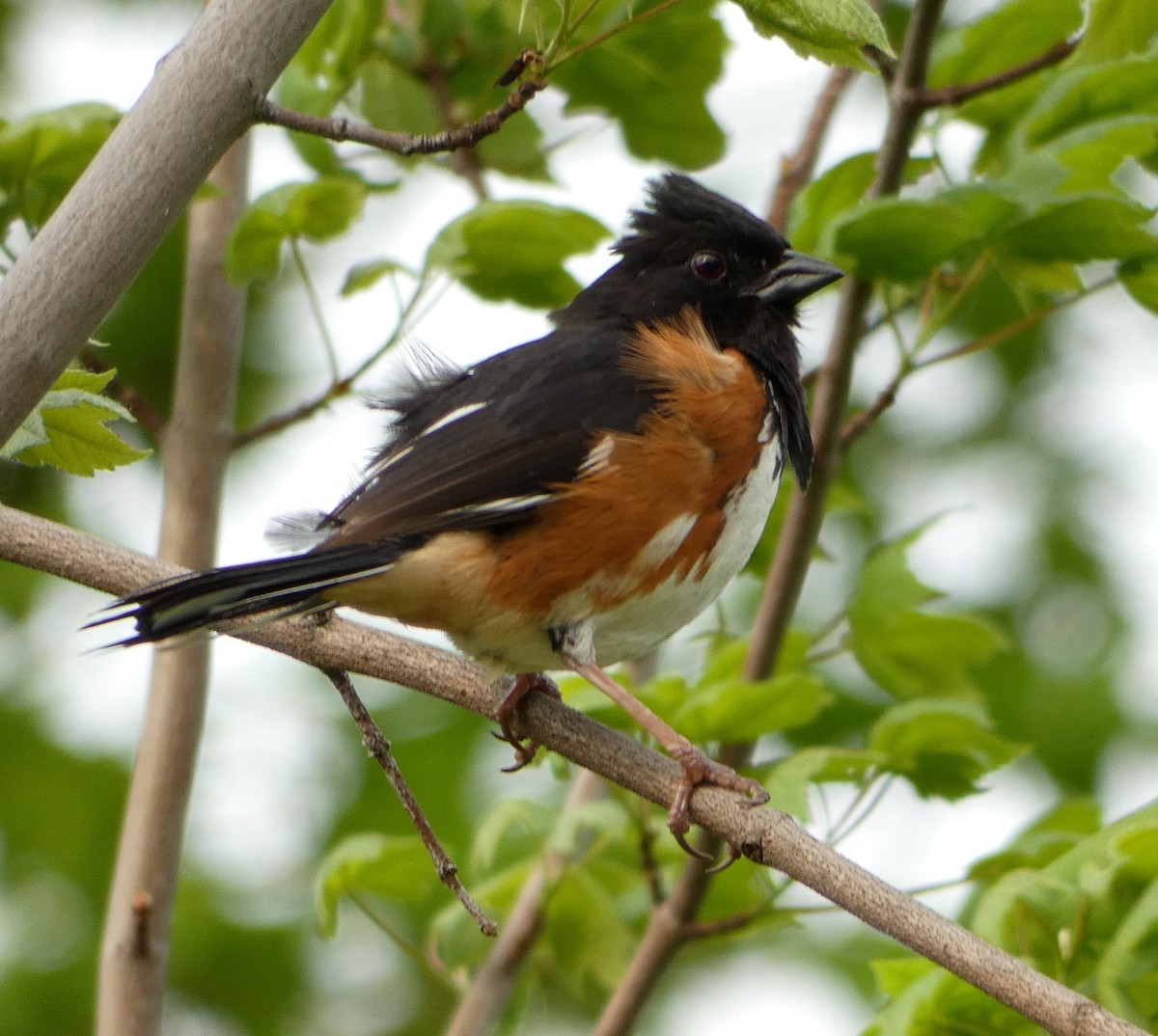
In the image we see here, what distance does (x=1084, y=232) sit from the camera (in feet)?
9.77

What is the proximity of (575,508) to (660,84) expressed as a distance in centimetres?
134

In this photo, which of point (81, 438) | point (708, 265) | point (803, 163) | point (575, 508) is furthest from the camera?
point (803, 163)

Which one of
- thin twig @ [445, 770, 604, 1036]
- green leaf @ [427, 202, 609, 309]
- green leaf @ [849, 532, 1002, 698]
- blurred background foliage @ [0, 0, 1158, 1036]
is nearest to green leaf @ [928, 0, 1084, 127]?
blurred background foliage @ [0, 0, 1158, 1036]

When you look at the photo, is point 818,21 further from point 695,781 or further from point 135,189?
point 695,781

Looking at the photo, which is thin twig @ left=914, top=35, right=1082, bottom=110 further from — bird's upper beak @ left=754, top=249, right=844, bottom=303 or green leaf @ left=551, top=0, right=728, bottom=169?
green leaf @ left=551, top=0, right=728, bottom=169

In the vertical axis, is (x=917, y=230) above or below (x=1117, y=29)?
below

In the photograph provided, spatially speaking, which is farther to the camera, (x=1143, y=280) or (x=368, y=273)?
(x=368, y=273)

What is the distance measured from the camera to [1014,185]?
2975 mm

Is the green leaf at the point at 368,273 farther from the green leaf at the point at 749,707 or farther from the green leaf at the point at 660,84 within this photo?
the green leaf at the point at 749,707

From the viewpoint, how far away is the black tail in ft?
7.70

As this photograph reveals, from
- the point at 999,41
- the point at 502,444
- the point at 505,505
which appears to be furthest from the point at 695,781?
the point at 999,41

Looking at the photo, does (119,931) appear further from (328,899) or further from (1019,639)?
(1019,639)

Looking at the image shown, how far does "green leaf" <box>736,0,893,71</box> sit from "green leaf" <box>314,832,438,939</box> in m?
1.84

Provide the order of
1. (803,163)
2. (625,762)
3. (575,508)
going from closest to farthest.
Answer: (625,762), (575,508), (803,163)
